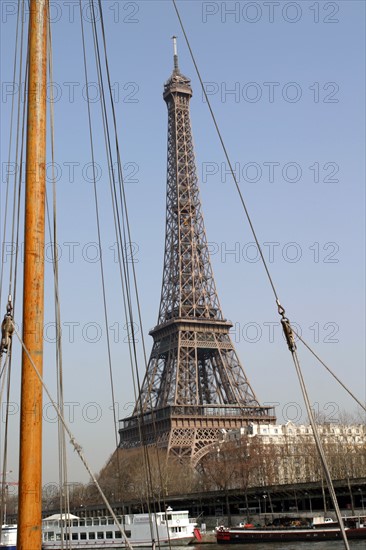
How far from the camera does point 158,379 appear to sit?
89.2 metres

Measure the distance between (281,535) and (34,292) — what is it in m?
41.0

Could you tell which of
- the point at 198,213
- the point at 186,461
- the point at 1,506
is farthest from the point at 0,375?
the point at 198,213

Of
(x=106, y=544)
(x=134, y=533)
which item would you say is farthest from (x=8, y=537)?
(x=134, y=533)

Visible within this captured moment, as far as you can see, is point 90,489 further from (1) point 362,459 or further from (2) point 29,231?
(2) point 29,231

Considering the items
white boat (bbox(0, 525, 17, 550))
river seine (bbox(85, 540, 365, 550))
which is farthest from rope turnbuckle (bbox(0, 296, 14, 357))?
white boat (bbox(0, 525, 17, 550))

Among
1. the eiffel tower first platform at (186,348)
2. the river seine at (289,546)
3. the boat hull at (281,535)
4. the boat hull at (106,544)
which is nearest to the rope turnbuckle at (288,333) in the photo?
the river seine at (289,546)

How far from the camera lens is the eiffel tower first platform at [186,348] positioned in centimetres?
8325

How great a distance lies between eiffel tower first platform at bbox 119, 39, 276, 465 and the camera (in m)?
83.2

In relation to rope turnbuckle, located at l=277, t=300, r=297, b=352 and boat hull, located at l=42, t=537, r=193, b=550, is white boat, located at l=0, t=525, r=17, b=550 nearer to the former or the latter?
boat hull, located at l=42, t=537, r=193, b=550

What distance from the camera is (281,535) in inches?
1791

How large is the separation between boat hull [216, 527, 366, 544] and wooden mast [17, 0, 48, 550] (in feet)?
123

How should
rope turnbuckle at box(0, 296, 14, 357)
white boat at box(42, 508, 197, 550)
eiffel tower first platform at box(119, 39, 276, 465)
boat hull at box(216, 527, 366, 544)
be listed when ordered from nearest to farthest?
rope turnbuckle at box(0, 296, 14, 357) → boat hull at box(216, 527, 366, 544) → white boat at box(42, 508, 197, 550) → eiffel tower first platform at box(119, 39, 276, 465)

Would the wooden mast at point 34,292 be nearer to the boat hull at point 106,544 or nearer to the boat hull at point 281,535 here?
the boat hull at point 281,535

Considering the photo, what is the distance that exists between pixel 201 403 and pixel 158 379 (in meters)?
6.43
